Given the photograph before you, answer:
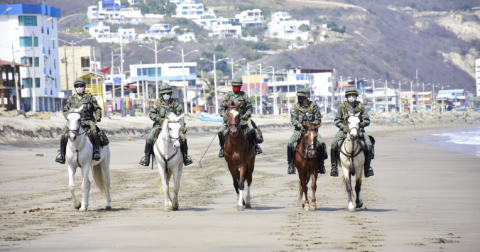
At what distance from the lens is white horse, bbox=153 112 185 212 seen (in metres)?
15.1

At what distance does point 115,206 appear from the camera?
16172 millimetres

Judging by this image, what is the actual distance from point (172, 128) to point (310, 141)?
3.05 meters

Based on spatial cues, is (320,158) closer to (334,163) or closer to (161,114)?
(334,163)

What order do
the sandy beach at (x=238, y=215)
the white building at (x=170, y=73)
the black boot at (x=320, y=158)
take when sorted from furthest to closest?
the white building at (x=170, y=73), the black boot at (x=320, y=158), the sandy beach at (x=238, y=215)

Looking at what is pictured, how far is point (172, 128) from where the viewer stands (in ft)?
49.4

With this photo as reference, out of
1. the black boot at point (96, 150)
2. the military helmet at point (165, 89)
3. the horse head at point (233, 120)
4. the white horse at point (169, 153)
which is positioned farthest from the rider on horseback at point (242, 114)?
the black boot at point (96, 150)

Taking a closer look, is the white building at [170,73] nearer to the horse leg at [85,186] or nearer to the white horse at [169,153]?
the horse leg at [85,186]

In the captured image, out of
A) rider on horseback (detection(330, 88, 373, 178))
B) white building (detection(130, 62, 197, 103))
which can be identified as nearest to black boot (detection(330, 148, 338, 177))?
rider on horseback (detection(330, 88, 373, 178))

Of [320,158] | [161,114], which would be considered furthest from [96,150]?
[320,158]

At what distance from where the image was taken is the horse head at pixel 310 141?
15.2 metres

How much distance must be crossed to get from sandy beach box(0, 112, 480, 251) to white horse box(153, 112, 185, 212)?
43cm

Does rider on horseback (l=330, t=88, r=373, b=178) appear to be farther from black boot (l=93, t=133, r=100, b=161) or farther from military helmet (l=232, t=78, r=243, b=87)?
black boot (l=93, t=133, r=100, b=161)

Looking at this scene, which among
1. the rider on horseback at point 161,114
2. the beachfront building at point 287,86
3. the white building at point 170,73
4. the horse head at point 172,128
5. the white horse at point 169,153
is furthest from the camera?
the beachfront building at point 287,86

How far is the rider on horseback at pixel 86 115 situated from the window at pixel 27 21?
75.5m
